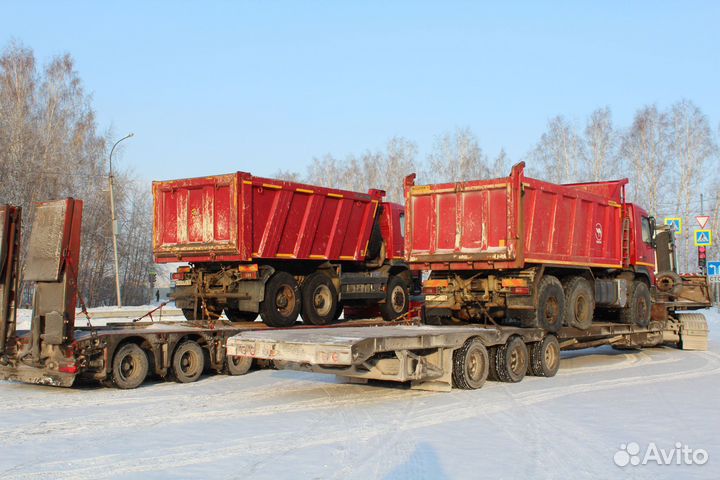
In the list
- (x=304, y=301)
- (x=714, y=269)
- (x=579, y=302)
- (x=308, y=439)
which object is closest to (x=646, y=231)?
(x=579, y=302)

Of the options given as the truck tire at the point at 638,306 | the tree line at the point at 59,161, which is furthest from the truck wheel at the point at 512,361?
the tree line at the point at 59,161

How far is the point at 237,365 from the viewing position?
43.6ft

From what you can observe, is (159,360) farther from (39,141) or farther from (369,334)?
(39,141)

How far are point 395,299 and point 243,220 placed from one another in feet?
15.4

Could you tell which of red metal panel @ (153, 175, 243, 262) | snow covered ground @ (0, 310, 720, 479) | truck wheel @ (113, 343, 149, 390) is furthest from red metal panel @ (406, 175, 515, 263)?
truck wheel @ (113, 343, 149, 390)

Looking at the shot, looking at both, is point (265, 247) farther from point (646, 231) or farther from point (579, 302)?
point (646, 231)

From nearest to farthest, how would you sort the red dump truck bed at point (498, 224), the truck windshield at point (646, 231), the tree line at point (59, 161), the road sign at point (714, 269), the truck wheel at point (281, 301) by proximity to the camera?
1. the red dump truck bed at point (498, 224)
2. the truck wheel at point (281, 301)
3. the truck windshield at point (646, 231)
4. the road sign at point (714, 269)
5. the tree line at point (59, 161)

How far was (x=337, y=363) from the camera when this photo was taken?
932 cm

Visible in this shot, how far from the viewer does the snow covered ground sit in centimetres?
688

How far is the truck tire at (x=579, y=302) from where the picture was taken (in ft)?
45.4

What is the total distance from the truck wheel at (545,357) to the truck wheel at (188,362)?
535 cm

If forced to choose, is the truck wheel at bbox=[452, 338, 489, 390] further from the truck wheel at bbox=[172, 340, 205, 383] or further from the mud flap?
the mud flap

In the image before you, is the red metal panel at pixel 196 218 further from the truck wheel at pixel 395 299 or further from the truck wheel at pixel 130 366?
the truck wheel at pixel 395 299

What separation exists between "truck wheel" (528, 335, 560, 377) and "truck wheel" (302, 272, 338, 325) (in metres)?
4.34
